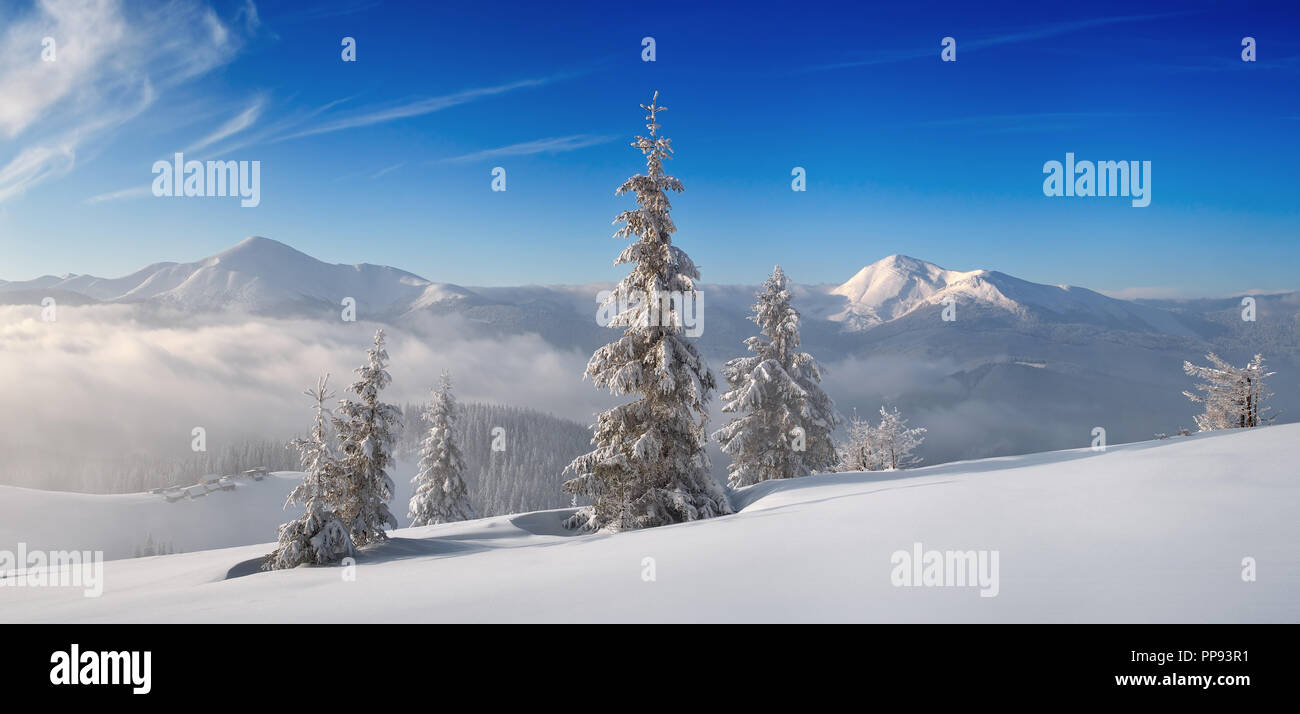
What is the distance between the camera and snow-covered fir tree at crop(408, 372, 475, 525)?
111ft

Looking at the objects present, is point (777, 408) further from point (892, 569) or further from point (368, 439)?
point (892, 569)

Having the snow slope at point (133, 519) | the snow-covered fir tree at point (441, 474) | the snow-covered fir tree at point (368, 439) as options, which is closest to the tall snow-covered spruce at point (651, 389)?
the snow-covered fir tree at point (368, 439)

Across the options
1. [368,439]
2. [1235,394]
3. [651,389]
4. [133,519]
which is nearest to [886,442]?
[1235,394]

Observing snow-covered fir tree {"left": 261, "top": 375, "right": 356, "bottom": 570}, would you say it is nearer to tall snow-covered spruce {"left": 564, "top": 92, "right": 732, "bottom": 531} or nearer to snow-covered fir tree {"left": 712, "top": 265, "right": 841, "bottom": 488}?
tall snow-covered spruce {"left": 564, "top": 92, "right": 732, "bottom": 531}

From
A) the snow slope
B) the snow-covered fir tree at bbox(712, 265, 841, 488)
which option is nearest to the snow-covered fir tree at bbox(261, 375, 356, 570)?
the snow-covered fir tree at bbox(712, 265, 841, 488)

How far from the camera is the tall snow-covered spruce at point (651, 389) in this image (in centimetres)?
1744

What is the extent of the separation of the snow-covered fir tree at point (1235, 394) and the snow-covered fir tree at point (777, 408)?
56.1ft

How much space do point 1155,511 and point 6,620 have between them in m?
14.4

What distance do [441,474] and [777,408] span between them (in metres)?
20.7

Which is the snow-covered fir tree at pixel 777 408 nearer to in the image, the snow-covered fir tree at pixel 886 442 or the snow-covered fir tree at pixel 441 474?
the snow-covered fir tree at pixel 886 442

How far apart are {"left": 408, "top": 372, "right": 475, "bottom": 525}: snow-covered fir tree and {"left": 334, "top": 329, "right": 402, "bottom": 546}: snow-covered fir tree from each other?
50.0 feet
